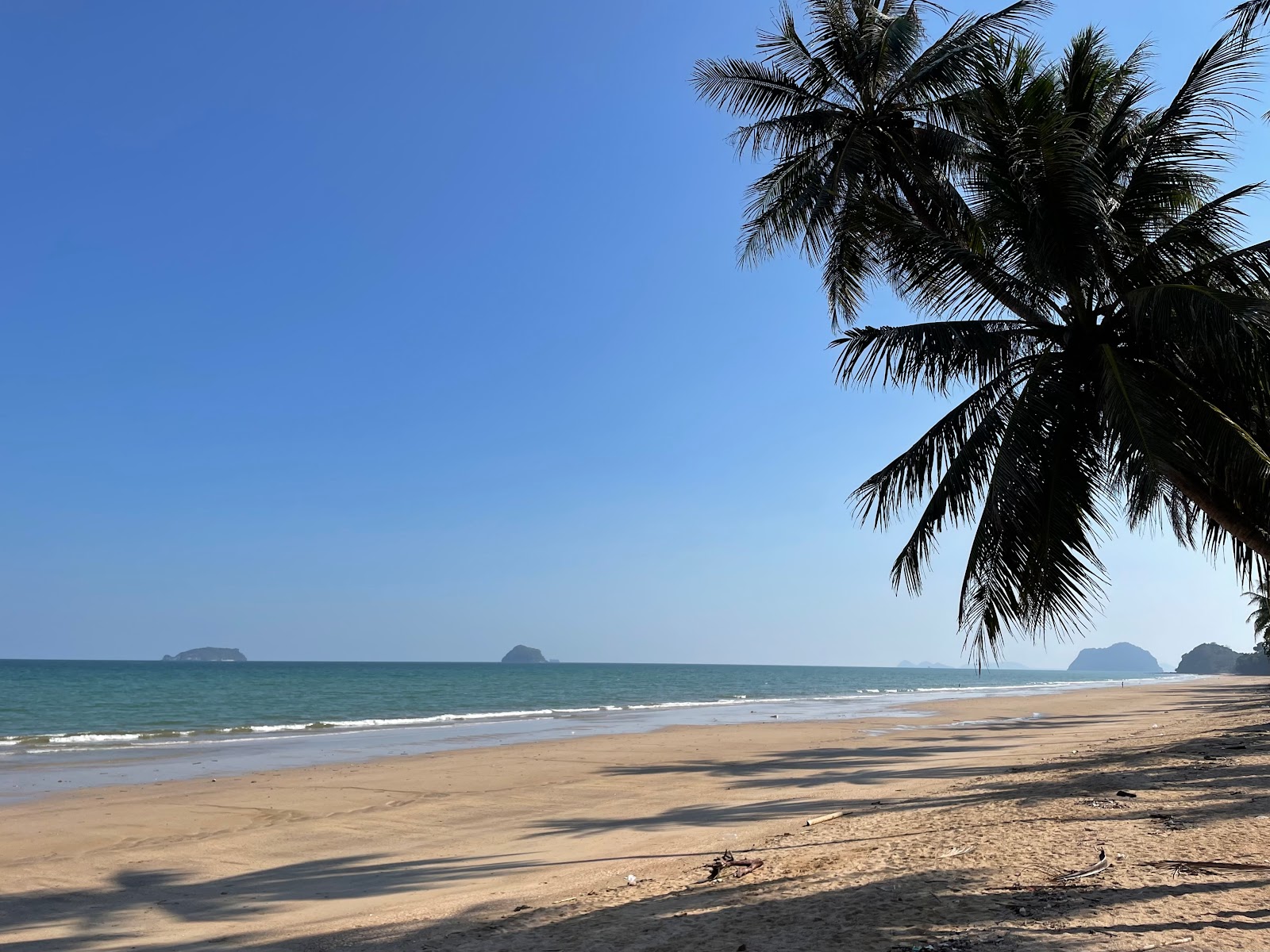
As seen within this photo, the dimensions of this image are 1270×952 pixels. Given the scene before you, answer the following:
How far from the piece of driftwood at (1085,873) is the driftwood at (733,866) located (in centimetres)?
174

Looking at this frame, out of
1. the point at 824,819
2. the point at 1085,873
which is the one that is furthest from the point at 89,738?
the point at 1085,873

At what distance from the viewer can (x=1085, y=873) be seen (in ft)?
14.7

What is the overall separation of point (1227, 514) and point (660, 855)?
5177 millimetres

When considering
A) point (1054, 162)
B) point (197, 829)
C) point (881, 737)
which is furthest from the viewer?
point (881, 737)

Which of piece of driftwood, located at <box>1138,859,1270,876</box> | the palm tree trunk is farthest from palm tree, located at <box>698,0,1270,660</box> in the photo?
piece of driftwood, located at <box>1138,859,1270,876</box>

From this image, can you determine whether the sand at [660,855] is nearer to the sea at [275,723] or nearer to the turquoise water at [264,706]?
the sea at [275,723]

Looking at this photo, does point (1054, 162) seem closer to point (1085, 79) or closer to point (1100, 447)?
point (1085, 79)

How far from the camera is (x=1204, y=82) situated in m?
7.87

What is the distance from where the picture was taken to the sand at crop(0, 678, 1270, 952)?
4.04m

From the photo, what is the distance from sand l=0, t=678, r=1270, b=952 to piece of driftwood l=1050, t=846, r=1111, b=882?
0.08m

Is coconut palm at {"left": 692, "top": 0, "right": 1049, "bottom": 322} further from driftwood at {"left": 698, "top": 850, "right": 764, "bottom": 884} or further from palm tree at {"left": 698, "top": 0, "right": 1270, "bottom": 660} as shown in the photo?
driftwood at {"left": 698, "top": 850, "right": 764, "bottom": 884}

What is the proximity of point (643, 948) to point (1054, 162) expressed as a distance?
685 cm

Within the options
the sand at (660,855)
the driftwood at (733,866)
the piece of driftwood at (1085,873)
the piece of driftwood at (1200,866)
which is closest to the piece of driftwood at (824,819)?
the sand at (660,855)

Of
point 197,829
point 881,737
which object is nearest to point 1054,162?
point 197,829
